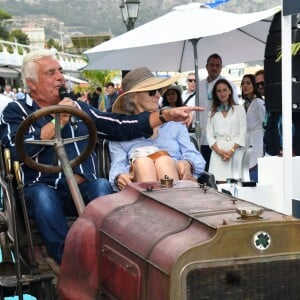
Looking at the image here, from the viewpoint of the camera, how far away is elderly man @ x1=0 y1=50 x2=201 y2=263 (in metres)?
3.68

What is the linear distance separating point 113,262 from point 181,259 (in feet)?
1.95

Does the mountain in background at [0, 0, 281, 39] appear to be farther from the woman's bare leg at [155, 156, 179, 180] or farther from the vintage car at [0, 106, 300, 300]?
the vintage car at [0, 106, 300, 300]

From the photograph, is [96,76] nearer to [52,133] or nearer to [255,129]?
[255,129]

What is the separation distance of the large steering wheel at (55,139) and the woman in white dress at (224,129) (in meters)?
3.82

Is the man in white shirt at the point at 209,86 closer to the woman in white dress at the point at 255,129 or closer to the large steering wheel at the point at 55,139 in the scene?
the woman in white dress at the point at 255,129

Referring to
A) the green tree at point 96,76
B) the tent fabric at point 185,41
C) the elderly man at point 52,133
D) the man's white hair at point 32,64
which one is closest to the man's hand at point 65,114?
the elderly man at point 52,133

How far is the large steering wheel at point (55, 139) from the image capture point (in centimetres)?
347

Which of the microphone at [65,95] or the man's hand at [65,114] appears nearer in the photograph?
the man's hand at [65,114]

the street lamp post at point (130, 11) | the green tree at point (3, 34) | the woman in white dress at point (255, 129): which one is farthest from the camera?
the green tree at point (3, 34)

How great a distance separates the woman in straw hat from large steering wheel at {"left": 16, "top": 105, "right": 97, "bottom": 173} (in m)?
0.32

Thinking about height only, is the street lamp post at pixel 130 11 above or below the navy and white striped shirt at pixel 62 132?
above

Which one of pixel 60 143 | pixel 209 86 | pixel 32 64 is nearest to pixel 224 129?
pixel 209 86

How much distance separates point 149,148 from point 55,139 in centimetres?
79

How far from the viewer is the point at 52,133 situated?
3.76m
